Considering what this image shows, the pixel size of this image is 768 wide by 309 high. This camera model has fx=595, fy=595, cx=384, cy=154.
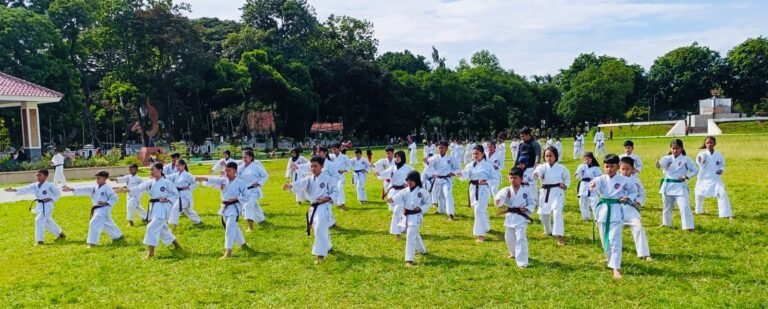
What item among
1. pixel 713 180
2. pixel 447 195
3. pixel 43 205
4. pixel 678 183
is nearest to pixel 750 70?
pixel 713 180

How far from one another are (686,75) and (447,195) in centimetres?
7477

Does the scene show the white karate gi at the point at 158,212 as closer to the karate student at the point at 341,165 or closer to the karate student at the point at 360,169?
the karate student at the point at 341,165

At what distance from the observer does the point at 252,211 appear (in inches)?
497

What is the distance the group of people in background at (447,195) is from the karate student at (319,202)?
0.05 ft

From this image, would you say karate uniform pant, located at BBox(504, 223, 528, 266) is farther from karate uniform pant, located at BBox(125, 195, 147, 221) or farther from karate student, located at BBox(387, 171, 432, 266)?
karate uniform pant, located at BBox(125, 195, 147, 221)

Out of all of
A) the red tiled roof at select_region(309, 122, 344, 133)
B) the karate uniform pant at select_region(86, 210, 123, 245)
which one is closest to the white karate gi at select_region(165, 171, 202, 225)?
the karate uniform pant at select_region(86, 210, 123, 245)

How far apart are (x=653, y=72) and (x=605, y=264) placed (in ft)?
263

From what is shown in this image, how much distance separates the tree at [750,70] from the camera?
72.9 m

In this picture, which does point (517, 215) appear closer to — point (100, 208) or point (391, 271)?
point (391, 271)

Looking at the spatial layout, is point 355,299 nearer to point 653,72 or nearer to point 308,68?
point 308,68

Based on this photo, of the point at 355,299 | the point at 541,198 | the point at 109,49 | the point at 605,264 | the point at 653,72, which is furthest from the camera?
the point at 653,72

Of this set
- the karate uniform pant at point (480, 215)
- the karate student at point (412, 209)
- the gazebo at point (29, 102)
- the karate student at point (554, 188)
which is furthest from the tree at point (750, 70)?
the karate student at point (412, 209)

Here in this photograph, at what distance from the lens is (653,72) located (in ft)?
264

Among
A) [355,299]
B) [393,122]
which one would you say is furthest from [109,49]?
[355,299]
